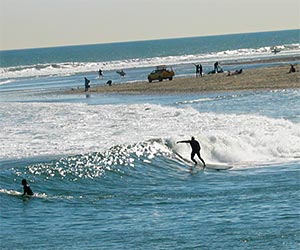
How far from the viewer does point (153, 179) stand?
81.0 ft

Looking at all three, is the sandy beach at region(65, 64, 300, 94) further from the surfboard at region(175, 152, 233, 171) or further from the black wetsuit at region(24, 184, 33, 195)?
the black wetsuit at region(24, 184, 33, 195)

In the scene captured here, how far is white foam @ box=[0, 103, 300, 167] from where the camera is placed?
94.6 feet

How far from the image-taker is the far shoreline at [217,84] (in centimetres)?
5528

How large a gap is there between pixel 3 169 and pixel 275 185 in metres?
9.59

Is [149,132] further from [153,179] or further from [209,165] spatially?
[153,179]

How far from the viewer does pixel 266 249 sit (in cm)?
1478

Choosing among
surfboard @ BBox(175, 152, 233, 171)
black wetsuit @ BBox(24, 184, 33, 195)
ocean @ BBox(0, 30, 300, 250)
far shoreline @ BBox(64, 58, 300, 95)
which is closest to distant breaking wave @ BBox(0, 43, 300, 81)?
far shoreline @ BBox(64, 58, 300, 95)

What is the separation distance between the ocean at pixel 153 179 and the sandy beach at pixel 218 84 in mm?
11214

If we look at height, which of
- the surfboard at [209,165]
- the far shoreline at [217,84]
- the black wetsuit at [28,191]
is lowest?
the surfboard at [209,165]

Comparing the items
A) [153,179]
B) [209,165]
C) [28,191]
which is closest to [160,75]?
[209,165]

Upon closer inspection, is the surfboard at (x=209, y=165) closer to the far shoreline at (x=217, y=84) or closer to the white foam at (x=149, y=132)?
the white foam at (x=149, y=132)

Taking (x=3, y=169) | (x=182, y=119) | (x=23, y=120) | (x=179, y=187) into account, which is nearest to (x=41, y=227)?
(x=179, y=187)

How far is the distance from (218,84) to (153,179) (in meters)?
36.1

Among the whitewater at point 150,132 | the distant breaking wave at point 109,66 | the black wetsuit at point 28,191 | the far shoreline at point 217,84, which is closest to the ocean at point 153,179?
the whitewater at point 150,132
